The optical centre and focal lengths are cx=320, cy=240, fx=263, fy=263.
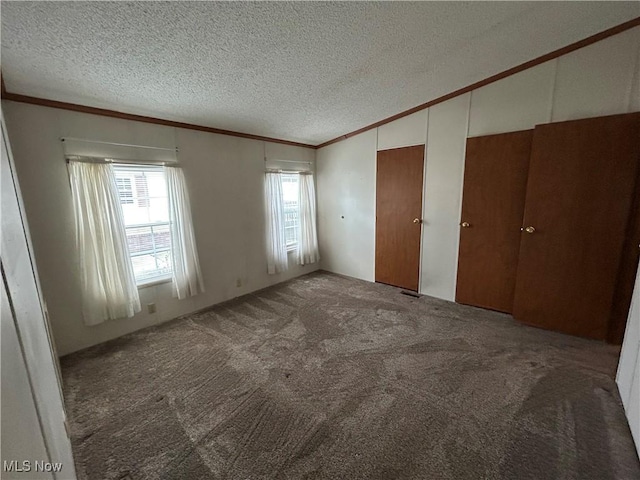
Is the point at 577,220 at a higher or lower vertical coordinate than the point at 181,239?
higher

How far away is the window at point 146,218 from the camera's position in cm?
261

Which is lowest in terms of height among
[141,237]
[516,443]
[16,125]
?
[516,443]

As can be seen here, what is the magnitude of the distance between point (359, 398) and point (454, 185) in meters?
2.59

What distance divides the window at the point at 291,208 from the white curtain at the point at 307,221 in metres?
0.07

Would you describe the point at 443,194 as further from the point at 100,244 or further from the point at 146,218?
the point at 100,244

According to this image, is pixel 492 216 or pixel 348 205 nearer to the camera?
pixel 492 216

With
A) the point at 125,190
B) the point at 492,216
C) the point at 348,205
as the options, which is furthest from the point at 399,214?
the point at 125,190

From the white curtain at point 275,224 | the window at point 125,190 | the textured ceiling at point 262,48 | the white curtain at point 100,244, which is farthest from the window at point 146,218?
the white curtain at point 275,224

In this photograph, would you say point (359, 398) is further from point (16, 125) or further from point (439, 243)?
point (16, 125)

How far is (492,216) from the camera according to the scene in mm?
2906

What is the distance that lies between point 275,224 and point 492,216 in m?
2.75

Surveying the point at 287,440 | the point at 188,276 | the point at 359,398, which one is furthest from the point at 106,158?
the point at 359,398

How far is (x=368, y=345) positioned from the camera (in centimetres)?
240

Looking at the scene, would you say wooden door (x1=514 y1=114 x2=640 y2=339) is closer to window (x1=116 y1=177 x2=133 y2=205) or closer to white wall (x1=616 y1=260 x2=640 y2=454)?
white wall (x1=616 y1=260 x2=640 y2=454)
